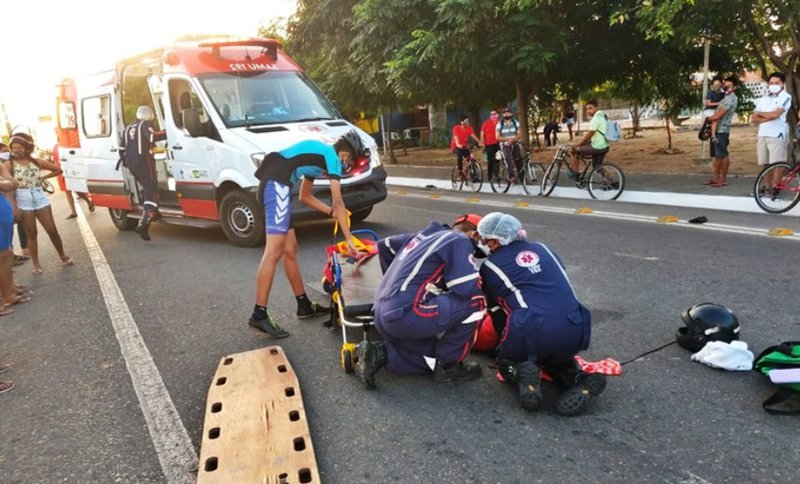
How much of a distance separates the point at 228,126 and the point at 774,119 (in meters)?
7.91

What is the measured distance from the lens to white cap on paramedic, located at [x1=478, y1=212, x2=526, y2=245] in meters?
3.44

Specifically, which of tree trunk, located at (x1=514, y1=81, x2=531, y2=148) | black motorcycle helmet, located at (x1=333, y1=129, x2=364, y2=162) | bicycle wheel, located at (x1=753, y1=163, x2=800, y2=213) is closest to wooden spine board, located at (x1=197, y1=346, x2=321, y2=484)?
black motorcycle helmet, located at (x1=333, y1=129, x2=364, y2=162)

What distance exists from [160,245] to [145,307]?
350cm

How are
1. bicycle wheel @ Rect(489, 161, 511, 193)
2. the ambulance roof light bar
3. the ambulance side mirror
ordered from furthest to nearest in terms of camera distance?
bicycle wheel @ Rect(489, 161, 511, 193) → the ambulance roof light bar → the ambulance side mirror

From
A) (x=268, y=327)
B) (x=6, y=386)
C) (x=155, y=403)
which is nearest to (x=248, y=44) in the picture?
(x=268, y=327)

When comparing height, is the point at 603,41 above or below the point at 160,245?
above

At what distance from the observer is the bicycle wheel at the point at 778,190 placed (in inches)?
309

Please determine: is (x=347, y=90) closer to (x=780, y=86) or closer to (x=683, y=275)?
(x=780, y=86)

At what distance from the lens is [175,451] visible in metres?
3.04

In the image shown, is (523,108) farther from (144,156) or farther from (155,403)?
(155,403)

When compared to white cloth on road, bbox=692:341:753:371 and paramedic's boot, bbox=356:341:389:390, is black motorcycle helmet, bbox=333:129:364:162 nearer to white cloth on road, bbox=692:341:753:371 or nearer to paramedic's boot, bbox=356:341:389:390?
paramedic's boot, bbox=356:341:389:390

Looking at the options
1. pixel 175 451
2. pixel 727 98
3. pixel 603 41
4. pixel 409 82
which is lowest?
pixel 175 451

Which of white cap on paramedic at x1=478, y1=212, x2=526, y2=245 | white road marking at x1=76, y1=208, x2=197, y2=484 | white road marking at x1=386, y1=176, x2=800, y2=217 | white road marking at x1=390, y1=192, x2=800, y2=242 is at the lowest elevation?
white road marking at x1=76, y1=208, x2=197, y2=484

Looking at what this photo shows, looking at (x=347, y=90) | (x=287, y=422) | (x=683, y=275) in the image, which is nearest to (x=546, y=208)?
(x=683, y=275)
